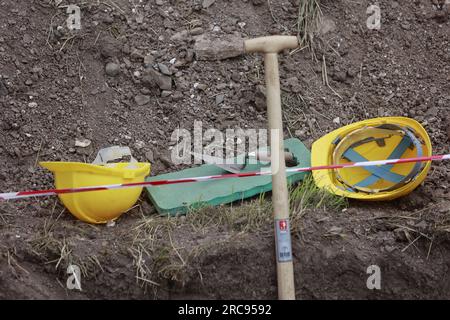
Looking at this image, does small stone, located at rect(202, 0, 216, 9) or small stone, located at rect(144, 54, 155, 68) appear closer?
small stone, located at rect(144, 54, 155, 68)

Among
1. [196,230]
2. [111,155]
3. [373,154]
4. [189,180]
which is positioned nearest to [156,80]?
[111,155]

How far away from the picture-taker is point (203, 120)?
494 cm

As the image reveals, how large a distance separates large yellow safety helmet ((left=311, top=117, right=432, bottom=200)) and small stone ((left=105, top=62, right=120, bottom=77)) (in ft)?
3.58

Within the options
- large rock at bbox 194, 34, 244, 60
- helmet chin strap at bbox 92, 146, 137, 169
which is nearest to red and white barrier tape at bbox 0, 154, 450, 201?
helmet chin strap at bbox 92, 146, 137, 169

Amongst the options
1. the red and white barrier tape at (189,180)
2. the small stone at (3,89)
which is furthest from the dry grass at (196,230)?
the small stone at (3,89)

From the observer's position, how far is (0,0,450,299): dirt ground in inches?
161

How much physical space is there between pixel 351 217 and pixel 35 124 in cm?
166

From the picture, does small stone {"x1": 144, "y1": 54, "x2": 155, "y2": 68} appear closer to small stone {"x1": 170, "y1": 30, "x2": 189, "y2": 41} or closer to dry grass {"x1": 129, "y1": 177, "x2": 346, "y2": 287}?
small stone {"x1": 170, "y1": 30, "x2": 189, "y2": 41}

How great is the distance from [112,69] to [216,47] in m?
0.55

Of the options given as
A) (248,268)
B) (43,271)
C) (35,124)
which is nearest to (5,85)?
(35,124)

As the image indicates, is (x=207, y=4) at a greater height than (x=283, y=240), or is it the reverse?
(x=207, y=4)

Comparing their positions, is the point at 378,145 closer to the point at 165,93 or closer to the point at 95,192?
the point at 165,93

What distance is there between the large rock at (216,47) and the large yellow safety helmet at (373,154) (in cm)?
69

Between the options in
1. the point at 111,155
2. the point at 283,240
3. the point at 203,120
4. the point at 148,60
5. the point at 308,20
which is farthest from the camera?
the point at 308,20
